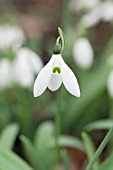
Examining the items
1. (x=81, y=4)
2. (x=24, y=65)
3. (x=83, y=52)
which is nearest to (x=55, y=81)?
(x=24, y=65)

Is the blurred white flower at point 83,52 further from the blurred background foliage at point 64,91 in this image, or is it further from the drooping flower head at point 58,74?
the drooping flower head at point 58,74

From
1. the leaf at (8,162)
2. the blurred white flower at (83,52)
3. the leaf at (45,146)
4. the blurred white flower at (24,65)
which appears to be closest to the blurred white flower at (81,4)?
the blurred white flower at (83,52)

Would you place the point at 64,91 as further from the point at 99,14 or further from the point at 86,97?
the point at 99,14

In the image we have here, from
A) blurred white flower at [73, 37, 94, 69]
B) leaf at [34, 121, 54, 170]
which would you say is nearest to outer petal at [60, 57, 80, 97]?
leaf at [34, 121, 54, 170]

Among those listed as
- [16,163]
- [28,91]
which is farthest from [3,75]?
[16,163]

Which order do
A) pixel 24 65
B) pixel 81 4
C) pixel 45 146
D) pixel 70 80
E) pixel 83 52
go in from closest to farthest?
pixel 70 80 < pixel 45 146 < pixel 24 65 < pixel 83 52 < pixel 81 4

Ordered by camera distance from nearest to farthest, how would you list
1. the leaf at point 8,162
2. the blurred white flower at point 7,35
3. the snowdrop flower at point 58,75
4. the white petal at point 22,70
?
the snowdrop flower at point 58,75, the leaf at point 8,162, the white petal at point 22,70, the blurred white flower at point 7,35
